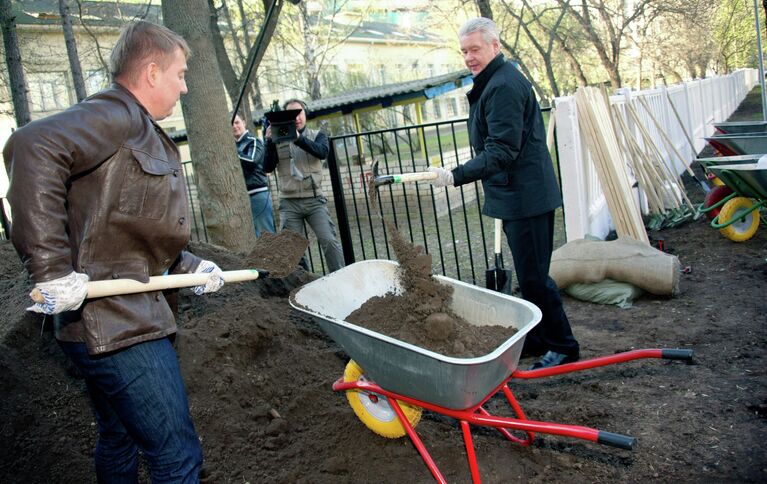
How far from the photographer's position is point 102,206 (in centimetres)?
164

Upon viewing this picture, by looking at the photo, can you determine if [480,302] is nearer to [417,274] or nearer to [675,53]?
[417,274]

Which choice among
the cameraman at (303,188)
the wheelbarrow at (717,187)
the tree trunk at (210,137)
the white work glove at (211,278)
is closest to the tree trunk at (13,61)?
the cameraman at (303,188)

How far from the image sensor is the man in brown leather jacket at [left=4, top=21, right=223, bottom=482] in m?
1.52

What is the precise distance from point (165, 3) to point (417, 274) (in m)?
2.94

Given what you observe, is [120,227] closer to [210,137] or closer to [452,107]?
[210,137]

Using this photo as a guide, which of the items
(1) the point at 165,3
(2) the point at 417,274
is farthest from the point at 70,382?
(1) the point at 165,3

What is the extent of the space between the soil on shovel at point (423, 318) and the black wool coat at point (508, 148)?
2.20 ft

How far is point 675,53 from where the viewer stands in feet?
84.2

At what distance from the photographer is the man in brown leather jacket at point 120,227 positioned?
4.97 ft

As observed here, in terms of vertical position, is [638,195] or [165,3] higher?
[165,3]

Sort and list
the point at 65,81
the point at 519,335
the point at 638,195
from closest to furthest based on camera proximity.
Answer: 1. the point at 519,335
2. the point at 638,195
3. the point at 65,81

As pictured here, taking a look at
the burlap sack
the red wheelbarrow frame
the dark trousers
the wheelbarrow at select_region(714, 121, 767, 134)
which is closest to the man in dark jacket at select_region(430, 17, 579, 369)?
the dark trousers

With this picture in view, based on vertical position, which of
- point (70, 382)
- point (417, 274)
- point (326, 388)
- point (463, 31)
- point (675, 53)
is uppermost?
point (675, 53)

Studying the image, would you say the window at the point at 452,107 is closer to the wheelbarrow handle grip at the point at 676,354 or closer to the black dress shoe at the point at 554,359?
→ the black dress shoe at the point at 554,359
